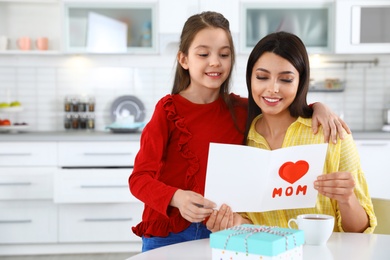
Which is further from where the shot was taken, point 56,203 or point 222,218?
point 56,203

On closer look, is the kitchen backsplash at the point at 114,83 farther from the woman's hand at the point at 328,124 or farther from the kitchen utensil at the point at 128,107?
the woman's hand at the point at 328,124

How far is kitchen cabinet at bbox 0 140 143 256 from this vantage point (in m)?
4.01

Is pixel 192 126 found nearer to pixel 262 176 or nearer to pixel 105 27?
pixel 262 176

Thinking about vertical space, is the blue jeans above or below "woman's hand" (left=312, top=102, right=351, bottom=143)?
below

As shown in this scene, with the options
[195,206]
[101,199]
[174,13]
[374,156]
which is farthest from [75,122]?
[195,206]

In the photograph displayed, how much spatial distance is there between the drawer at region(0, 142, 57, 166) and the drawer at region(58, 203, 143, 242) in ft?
1.11

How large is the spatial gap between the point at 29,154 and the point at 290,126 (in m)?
2.67

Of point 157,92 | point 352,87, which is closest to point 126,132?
point 157,92

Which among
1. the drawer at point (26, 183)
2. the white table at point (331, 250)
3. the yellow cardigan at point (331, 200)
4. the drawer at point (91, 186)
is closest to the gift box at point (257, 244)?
the white table at point (331, 250)

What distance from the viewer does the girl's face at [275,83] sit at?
1676 mm

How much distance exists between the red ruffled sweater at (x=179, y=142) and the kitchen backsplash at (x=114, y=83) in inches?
105

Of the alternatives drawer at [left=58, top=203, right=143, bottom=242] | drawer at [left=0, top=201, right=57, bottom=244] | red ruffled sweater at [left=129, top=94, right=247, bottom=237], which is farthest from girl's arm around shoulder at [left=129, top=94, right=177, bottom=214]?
drawer at [left=0, top=201, right=57, bottom=244]

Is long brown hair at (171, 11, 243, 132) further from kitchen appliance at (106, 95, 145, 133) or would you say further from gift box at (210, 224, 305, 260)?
kitchen appliance at (106, 95, 145, 133)

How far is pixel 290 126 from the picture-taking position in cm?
175
